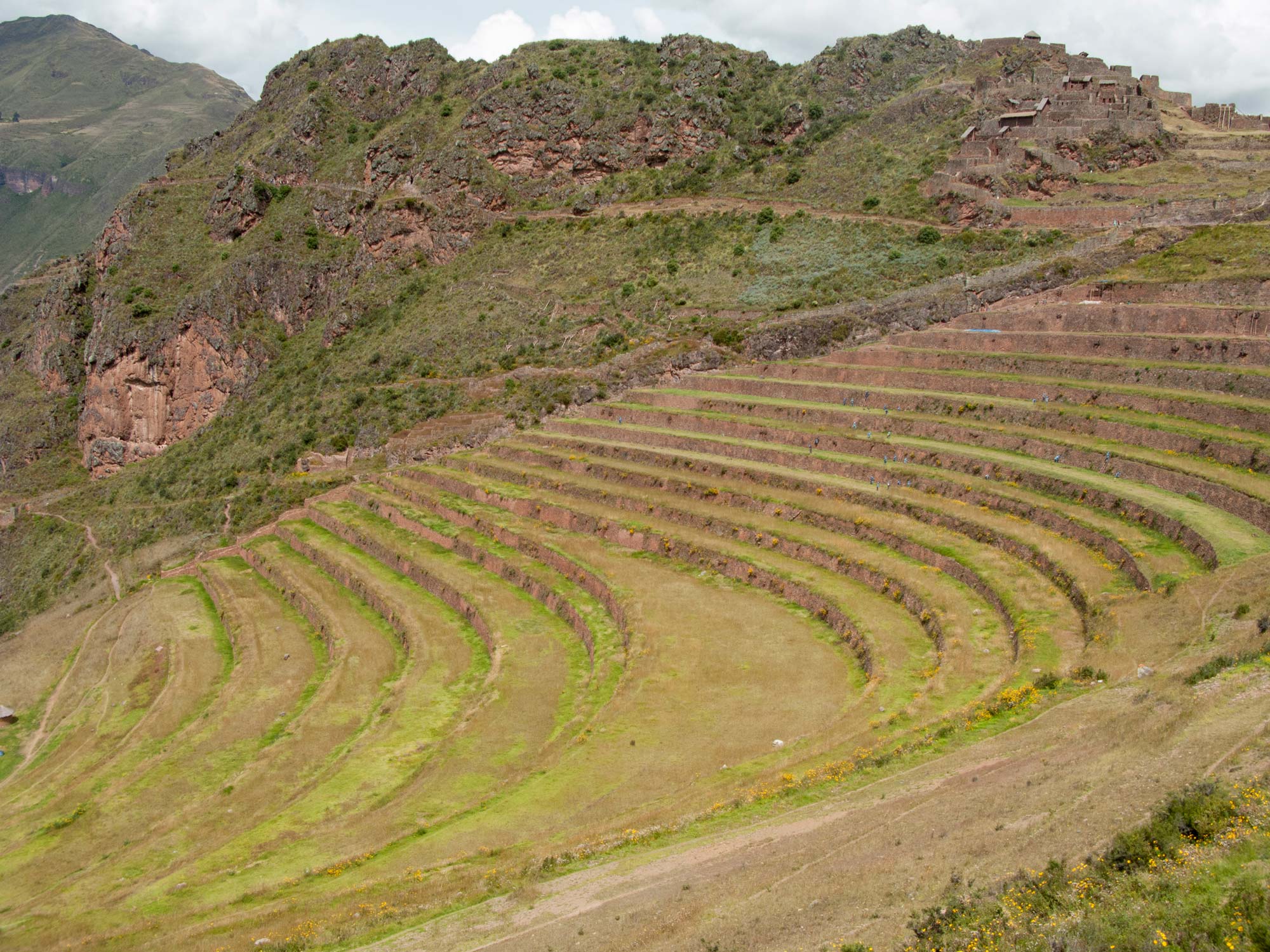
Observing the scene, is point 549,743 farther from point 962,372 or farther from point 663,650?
point 962,372

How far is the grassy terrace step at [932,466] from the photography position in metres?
18.7

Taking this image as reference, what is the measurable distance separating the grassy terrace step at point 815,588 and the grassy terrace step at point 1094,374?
9.29 metres

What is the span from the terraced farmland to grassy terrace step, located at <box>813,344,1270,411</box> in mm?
106

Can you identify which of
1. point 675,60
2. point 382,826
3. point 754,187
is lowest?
point 382,826

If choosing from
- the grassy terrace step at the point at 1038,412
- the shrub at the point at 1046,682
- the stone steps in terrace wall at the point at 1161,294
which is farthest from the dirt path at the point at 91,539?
the stone steps in terrace wall at the point at 1161,294

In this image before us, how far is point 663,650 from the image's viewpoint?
19.4 metres

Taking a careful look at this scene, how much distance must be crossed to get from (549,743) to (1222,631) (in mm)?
10552

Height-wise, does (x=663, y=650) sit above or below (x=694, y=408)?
below

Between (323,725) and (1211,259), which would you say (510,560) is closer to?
(323,725)

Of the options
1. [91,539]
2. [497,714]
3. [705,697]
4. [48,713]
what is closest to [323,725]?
[497,714]

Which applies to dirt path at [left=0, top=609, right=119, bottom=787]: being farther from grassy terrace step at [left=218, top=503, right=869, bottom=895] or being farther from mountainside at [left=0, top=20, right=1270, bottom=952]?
grassy terrace step at [left=218, top=503, right=869, bottom=895]

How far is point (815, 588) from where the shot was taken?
21.2 metres

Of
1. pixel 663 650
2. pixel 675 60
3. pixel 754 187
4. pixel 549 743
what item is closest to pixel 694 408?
pixel 663 650

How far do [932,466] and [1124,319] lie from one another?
8.86 metres
